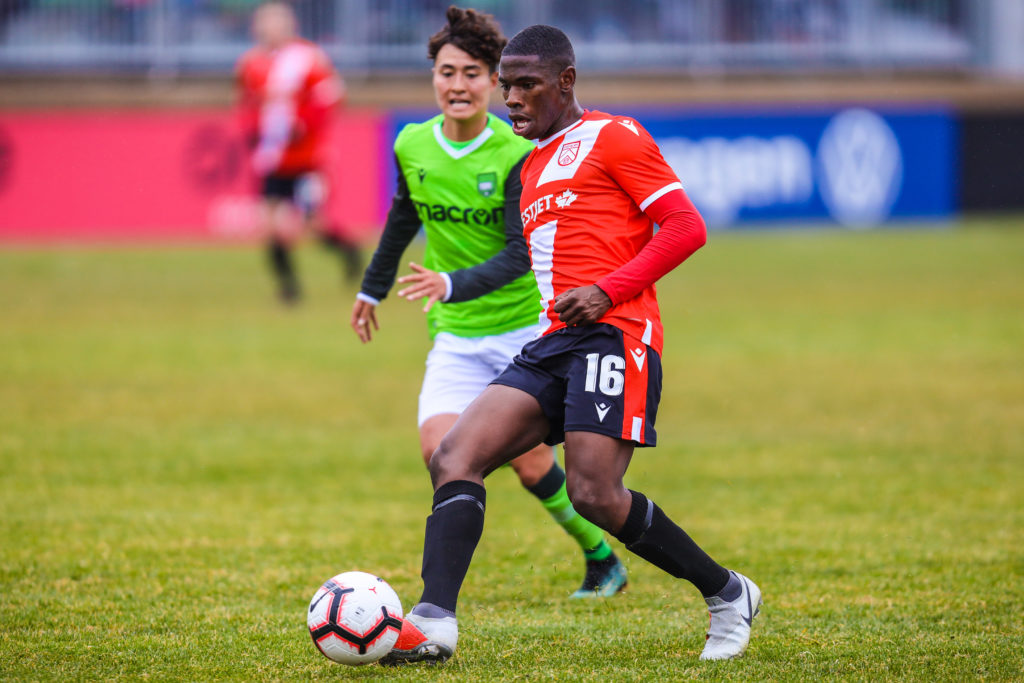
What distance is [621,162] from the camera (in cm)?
433

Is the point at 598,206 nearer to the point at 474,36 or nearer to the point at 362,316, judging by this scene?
the point at 474,36

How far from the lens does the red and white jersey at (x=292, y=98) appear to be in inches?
591

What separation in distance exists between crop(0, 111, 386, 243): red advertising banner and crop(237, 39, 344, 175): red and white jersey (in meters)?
3.31

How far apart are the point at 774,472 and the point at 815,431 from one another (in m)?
1.22

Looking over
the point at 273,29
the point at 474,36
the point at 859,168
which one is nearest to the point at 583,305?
the point at 474,36

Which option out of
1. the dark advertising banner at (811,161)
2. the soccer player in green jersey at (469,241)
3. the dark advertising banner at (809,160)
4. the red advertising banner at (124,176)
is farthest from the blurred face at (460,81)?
the dark advertising banner at (811,161)

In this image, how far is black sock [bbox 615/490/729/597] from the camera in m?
4.32

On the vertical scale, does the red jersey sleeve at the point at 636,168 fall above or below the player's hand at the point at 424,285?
above

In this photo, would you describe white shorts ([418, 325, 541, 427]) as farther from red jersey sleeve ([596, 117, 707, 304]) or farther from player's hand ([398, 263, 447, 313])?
red jersey sleeve ([596, 117, 707, 304])

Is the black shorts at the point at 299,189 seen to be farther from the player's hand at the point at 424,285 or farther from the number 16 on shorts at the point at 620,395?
the number 16 on shorts at the point at 620,395

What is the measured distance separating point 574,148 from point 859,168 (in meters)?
17.4

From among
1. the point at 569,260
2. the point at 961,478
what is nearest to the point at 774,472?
the point at 961,478

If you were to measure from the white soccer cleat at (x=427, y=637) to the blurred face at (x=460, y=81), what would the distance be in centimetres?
205

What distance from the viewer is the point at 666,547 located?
14.3ft
